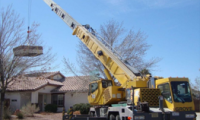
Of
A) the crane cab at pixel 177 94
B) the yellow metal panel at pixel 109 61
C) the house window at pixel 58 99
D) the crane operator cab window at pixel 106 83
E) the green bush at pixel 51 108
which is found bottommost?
the green bush at pixel 51 108

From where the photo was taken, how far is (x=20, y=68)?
11641mm

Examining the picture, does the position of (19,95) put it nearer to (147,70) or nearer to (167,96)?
(147,70)

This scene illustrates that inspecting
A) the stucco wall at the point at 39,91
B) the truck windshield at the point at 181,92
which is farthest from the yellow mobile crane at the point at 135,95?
the stucco wall at the point at 39,91

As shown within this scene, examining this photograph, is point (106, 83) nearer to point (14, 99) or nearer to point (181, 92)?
point (181, 92)

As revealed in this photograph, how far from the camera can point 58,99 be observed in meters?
29.4

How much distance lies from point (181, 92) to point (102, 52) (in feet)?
18.0

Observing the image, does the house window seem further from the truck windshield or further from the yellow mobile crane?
the truck windshield

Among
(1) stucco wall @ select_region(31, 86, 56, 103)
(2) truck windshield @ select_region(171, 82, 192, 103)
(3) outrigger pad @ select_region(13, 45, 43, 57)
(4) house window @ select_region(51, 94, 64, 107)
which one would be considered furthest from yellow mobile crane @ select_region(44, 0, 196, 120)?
(4) house window @ select_region(51, 94, 64, 107)

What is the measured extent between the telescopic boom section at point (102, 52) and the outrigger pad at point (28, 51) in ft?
12.2

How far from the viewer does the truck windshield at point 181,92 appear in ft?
31.2

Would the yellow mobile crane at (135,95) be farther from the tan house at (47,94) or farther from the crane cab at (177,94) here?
the tan house at (47,94)

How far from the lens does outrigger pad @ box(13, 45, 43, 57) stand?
A: 444 inches

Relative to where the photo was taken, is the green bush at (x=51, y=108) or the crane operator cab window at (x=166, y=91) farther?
the green bush at (x=51, y=108)

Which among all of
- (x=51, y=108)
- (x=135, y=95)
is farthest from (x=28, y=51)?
(x=51, y=108)
